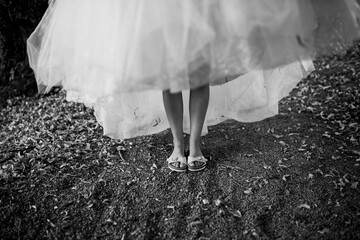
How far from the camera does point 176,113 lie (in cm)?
218

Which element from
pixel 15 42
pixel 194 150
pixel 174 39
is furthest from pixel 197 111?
pixel 15 42

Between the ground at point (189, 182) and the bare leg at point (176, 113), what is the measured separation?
17 cm

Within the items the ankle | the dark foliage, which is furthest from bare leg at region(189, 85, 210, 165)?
the dark foliage

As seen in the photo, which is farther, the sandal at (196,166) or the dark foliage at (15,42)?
the dark foliage at (15,42)

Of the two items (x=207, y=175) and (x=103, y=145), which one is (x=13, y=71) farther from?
(x=207, y=175)

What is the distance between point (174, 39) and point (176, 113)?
24.8 inches

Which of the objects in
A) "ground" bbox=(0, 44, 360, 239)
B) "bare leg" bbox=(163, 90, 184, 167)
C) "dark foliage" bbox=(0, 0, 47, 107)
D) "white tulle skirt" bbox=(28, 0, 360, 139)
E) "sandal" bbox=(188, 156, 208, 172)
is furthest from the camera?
"dark foliage" bbox=(0, 0, 47, 107)

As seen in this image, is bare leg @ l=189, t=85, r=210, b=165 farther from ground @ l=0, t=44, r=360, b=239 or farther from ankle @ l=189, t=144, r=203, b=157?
ground @ l=0, t=44, r=360, b=239

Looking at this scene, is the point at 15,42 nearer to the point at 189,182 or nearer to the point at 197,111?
the point at 197,111

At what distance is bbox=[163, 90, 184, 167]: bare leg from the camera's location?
84.0 inches

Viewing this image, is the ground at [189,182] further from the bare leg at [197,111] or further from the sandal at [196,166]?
the bare leg at [197,111]

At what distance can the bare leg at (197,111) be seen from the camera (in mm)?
2133

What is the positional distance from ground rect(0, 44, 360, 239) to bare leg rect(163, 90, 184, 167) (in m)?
0.17

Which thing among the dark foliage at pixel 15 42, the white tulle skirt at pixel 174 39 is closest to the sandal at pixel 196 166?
the white tulle skirt at pixel 174 39
